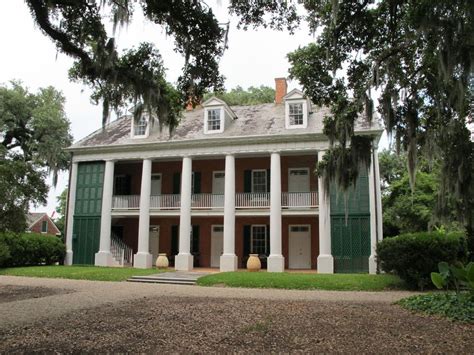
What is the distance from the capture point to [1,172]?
9242mm

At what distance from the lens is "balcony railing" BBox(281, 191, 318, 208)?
1942cm

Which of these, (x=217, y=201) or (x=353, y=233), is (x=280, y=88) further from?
(x=353, y=233)

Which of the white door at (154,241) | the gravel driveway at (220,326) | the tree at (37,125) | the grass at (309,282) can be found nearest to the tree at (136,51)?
the gravel driveway at (220,326)

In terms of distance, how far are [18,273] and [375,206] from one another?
1514 centimetres

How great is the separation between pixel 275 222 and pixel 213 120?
616cm

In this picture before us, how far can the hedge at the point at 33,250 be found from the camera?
1922cm

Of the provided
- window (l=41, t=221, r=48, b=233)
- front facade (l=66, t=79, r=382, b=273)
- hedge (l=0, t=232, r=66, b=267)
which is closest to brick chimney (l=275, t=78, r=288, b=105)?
front facade (l=66, t=79, r=382, b=273)

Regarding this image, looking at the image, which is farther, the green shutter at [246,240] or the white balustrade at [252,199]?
the green shutter at [246,240]

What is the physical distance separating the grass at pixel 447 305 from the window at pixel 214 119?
45.3ft

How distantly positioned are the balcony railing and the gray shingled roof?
2.95 m

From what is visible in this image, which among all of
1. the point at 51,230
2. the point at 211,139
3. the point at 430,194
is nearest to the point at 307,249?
the point at 211,139

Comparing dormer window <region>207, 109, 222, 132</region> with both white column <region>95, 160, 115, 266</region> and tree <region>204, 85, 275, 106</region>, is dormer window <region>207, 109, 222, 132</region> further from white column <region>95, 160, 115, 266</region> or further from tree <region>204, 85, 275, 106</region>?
tree <region>204, 85, 275, 106</region>

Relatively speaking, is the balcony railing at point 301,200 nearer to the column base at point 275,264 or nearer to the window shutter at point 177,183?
the column base at point 275,264

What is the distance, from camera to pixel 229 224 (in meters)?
19.1
